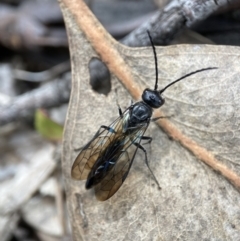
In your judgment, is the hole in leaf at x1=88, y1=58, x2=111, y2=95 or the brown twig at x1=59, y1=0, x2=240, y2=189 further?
the hole in leaf at x1=88, y1=58, x2=111, y2=95

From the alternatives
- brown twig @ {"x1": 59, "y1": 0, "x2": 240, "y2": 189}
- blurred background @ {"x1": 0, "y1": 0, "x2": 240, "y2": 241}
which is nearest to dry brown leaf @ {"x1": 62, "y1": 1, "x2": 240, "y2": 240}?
brown twig @ {"x1": 59, "y1": 0, "x2": 240, "y2": 189}

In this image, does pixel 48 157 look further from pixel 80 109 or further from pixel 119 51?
pixel 119 51

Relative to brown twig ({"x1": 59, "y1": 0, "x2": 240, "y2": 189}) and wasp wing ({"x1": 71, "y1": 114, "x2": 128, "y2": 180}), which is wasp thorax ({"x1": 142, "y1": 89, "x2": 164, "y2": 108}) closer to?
brown twig ({"x1": 59, "y1": 0, "x2": 240, "y2": 189})

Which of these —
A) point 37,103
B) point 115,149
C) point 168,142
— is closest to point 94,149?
point 115,149

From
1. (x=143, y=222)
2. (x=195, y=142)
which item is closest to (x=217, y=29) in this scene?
(x=195, y=142)

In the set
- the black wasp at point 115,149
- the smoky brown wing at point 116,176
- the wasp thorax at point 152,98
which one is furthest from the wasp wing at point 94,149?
the wasp thorax at point 152,98

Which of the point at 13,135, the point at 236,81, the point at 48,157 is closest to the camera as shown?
the point at 236,81

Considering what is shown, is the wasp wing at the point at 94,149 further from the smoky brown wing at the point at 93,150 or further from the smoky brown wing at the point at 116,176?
the smoky brown wing at the point at 116,176
